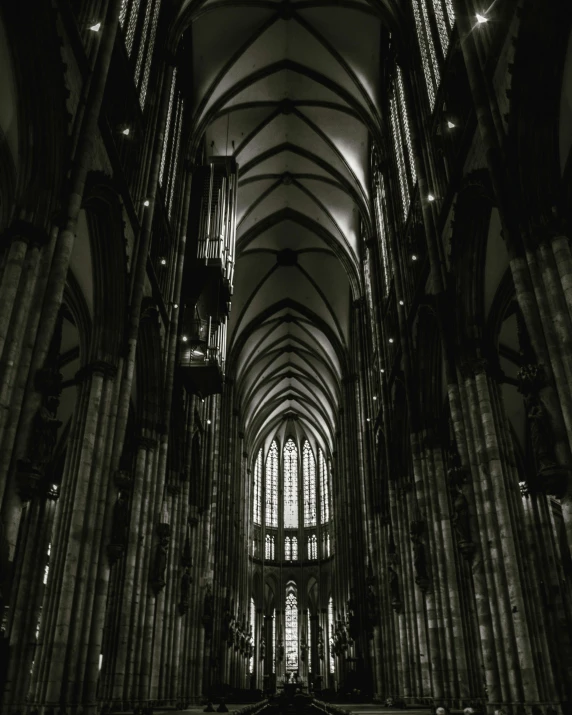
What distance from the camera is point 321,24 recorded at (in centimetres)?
2380

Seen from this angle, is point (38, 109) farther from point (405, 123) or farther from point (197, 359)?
point (405, 123)

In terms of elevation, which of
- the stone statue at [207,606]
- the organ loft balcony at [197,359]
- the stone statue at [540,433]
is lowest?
the stone statue at [540,433]

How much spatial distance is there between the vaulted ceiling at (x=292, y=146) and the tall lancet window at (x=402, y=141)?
1.45m

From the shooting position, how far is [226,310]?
85.3ft

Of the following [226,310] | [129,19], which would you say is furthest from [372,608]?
[129,19]

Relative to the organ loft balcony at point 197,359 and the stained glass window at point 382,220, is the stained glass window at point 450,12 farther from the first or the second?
the organ loft balcony at point 197,359

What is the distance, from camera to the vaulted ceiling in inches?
932

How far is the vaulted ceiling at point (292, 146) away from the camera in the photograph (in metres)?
23.7

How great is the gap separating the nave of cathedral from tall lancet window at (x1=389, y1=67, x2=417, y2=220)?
0.58 feet

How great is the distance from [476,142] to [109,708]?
1455 centimetres

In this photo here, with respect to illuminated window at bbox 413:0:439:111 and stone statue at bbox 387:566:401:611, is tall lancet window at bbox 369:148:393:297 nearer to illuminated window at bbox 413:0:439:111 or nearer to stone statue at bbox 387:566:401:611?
illuminated window at bbox 413:0:439:111

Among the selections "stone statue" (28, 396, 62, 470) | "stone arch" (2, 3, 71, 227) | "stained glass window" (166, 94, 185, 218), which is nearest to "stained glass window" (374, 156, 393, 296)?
"stained glass window" (166, 94, 185, 218)

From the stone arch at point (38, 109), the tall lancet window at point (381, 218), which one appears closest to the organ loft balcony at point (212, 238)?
the tall lancet window at point (381, 218)

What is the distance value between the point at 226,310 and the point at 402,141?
933 cm
